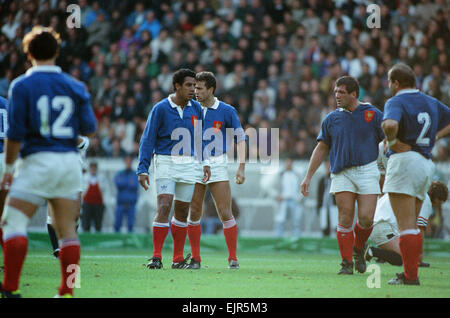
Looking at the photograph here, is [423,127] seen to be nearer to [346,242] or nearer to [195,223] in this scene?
[346,242]

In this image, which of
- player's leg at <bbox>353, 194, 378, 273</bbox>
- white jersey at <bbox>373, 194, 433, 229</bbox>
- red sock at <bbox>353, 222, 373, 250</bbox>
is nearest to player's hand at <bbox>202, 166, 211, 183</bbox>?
player's leg at <bbox>353, 194, 378, 273</bbox>

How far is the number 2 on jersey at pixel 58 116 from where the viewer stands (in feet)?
19.7

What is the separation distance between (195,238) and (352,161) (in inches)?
90.3

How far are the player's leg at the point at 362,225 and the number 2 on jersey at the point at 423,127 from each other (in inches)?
68.3

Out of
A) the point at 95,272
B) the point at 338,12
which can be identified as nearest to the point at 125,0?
the point at 338,12

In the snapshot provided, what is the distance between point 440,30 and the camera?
19.7 meters

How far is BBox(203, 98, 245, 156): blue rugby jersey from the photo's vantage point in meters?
9.98

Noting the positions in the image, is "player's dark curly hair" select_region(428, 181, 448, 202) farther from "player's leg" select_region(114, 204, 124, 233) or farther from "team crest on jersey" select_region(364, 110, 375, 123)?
"player's leg" select_region(114, 204, 124, 233)

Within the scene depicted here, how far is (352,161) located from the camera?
925 centimetres

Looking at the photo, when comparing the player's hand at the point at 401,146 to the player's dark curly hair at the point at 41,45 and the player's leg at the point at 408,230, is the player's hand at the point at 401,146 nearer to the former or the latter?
the player's leg at the point at 408,230

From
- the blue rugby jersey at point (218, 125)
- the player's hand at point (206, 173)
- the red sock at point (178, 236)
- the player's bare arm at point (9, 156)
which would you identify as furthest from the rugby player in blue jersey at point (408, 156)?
the player's bare arm at point (9, 156)

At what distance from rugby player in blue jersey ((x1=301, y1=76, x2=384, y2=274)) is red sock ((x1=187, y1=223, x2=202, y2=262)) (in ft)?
5.14

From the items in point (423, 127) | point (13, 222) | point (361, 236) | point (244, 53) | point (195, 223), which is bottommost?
point (361, 236)

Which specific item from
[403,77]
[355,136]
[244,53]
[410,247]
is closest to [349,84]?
[355,136]
